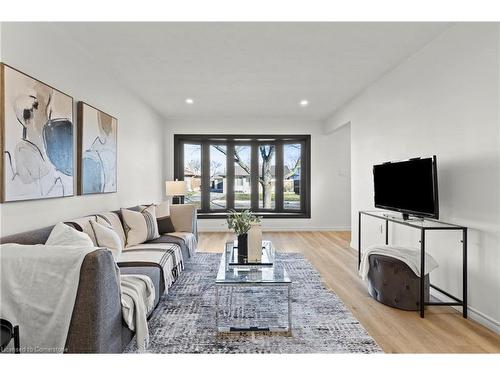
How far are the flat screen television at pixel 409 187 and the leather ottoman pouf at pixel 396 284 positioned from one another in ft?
1.79

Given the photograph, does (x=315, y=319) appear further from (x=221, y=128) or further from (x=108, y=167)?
(x=221, y=128)

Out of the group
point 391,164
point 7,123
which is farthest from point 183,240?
point 391,164

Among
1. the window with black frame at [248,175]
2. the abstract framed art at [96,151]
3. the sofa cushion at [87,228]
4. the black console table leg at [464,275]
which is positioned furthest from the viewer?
the window with black frame at [248,175]

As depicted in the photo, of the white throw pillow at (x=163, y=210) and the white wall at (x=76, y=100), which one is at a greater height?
the white wall at (x=76, y=100)

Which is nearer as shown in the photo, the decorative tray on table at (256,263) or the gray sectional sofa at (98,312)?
the gray sectional sofa at (98,312)

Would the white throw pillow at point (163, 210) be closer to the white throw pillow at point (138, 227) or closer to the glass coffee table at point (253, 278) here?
the white throw pillow at point (138, 227)

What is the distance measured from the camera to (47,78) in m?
2.92

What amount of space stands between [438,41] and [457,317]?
2571 mm

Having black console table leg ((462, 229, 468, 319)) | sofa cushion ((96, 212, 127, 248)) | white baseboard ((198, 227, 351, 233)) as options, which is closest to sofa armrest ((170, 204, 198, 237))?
sofa cushion ((96, 212, 127, 248))

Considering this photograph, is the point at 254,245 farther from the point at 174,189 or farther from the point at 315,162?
the point at 315,162

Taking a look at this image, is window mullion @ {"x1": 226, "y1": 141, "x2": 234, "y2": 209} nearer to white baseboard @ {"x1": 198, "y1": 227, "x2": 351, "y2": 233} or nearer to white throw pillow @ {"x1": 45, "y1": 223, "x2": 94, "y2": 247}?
white baseboard @ {"x1": 198, "y1": 227, "x2": 351, "y2": 233}

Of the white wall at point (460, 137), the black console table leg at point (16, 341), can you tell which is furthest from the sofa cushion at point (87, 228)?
the white wall at point (460, 137)

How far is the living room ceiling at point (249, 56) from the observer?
10.2 feet

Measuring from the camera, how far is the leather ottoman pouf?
302 centimetres
